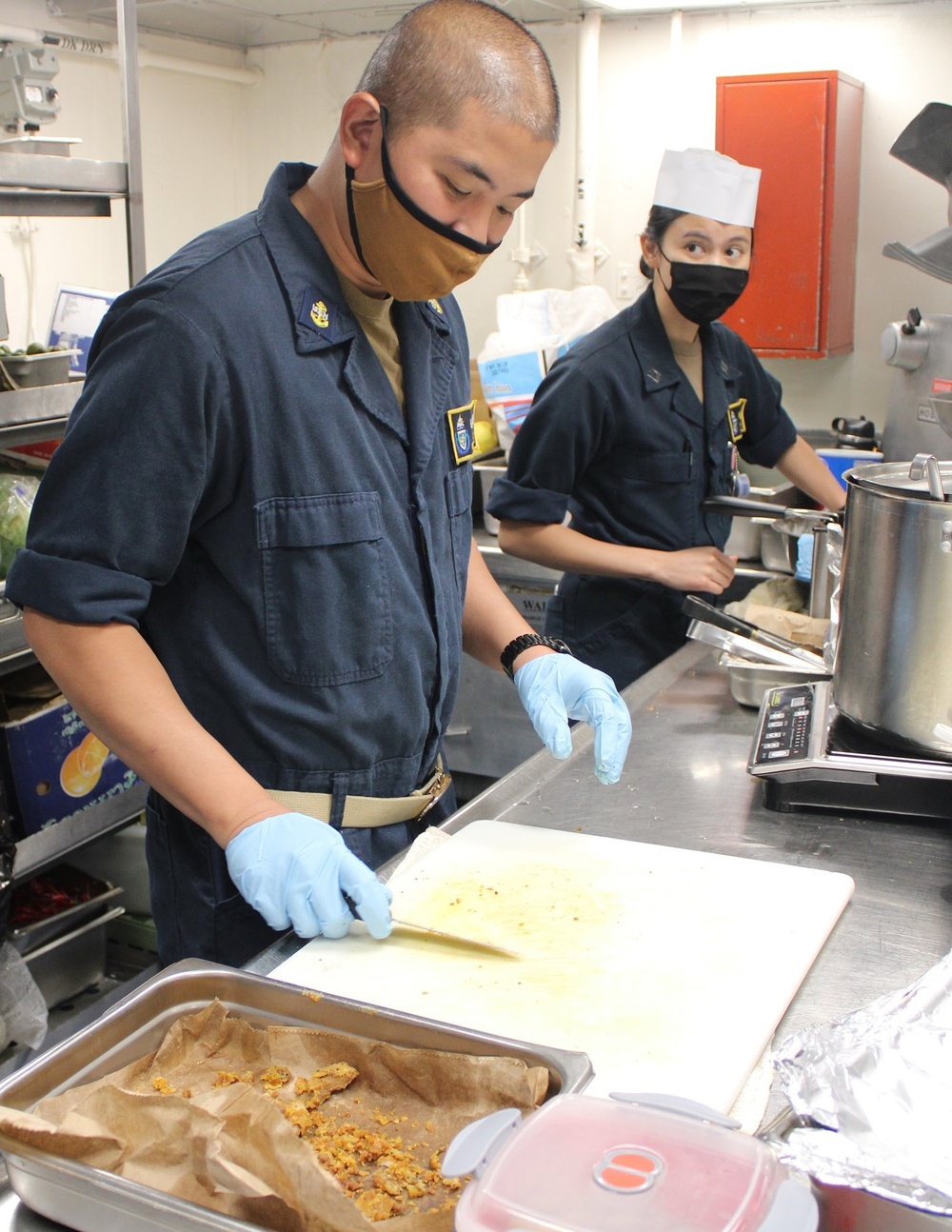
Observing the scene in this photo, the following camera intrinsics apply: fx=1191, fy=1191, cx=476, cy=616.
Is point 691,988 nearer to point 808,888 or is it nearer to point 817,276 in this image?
point 808,888

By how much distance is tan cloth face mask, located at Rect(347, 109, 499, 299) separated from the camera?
132 cm

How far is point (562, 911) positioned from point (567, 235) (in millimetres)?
3431

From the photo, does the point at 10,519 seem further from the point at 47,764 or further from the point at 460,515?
the point at 460,515

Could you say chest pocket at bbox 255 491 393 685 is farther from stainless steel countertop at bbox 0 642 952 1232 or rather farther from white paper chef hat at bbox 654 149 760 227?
white paper chef hat at bbox 654 149 760 227

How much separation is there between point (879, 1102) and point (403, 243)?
995 millimetres

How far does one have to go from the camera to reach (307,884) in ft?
3.94

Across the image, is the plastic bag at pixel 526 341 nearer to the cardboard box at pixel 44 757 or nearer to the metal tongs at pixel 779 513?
the metal tongs at pixel 779 513

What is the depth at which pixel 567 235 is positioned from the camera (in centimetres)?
427

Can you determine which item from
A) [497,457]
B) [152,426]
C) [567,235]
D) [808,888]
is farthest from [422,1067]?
[567,235]

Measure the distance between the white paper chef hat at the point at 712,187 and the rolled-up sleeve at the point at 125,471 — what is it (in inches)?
60.6

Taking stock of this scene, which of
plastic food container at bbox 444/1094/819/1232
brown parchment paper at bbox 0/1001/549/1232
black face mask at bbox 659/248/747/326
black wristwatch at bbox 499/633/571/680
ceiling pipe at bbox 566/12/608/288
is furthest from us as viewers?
ceiling pipe at bbox 566/12/608/288

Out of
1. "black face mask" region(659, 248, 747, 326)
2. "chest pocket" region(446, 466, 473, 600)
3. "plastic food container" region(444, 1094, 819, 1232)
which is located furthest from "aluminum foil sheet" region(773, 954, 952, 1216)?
"black face mask" region(659, 248, 747, 326)

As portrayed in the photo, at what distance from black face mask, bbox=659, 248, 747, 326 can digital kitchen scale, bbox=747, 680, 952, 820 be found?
3.83ft

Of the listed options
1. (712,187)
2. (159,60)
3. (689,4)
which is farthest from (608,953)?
(159,60)
